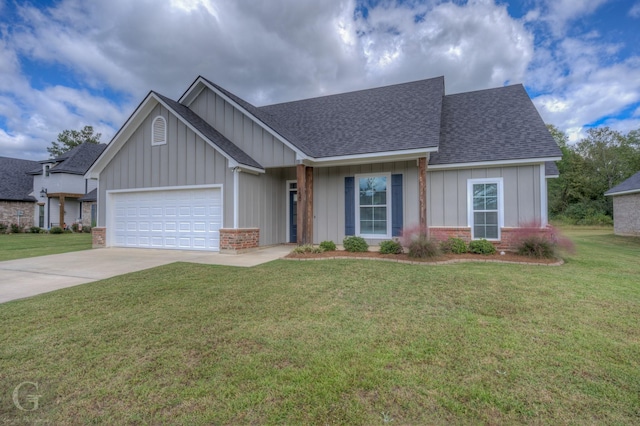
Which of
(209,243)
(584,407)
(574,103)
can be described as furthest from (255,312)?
(574,103)

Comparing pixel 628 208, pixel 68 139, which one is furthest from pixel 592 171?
pixel 68 139

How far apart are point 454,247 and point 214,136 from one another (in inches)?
338

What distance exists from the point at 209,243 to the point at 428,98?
9804mm

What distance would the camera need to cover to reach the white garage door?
33.6ft

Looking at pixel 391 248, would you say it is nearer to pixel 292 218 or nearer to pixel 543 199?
pixel 543 199

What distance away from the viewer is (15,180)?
25391 millimetres

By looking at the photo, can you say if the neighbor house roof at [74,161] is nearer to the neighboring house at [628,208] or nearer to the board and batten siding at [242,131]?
the board and batten siding at [242,131]

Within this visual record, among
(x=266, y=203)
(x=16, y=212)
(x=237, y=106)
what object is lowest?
(x=266, y=203)

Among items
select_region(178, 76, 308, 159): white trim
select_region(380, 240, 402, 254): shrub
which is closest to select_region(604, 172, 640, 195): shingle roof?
select_region(380, 240, 402, 254): shrub

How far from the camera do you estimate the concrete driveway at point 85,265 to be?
586cm

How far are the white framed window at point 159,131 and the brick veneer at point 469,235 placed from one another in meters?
9.77

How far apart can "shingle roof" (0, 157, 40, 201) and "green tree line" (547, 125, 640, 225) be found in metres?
49.8

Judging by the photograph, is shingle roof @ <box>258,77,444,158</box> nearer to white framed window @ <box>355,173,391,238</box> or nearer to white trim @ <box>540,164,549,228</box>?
white framed window @ <box>355,173,391,238</box>

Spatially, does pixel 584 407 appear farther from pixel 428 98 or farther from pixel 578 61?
pixel 578 61
